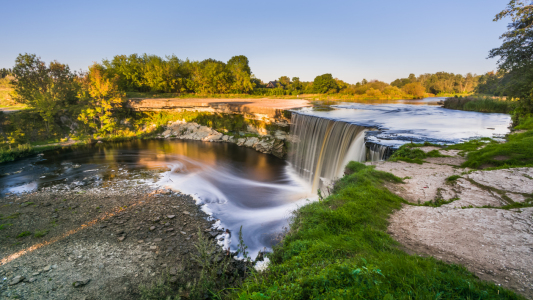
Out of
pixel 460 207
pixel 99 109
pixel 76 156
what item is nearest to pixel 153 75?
pixel 99 109

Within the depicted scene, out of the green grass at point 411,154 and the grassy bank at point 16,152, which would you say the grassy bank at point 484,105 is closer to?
the green grass at point 411,154

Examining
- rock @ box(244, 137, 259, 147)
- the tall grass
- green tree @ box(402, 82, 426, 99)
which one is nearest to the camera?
the tall grass

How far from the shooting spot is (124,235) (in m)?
6.50

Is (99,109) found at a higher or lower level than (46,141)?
higher

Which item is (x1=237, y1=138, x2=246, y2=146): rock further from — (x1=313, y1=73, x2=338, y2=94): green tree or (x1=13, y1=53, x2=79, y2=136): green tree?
(x1=313, y1=73, x2=338, y2=94): green tree

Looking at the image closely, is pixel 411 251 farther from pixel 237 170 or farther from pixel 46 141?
pixel 46 141

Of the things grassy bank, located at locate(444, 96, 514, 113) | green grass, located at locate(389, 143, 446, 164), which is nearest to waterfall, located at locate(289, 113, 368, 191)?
green grass, located at locate(389, 143, 446, 164)

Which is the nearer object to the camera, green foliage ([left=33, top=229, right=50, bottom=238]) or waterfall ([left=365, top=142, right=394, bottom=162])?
green foliage ([left=33, top=229, right=50, bottom=238])

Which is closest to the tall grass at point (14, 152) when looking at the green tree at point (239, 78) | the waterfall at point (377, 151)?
the waterfall at point (377, 151)

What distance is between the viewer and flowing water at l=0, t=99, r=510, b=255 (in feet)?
30.3

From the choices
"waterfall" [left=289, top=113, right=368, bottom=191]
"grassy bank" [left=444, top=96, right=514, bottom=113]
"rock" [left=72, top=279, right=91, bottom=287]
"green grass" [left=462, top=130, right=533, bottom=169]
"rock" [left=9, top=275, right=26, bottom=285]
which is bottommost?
"rock" [left=9, top=275, right=26, bottom=285]

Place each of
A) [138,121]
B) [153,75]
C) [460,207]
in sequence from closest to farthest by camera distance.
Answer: [460,207]
[138,121]
[153,75]

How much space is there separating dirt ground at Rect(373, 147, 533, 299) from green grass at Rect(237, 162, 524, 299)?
11.6 inches

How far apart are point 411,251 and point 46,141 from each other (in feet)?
92.2
